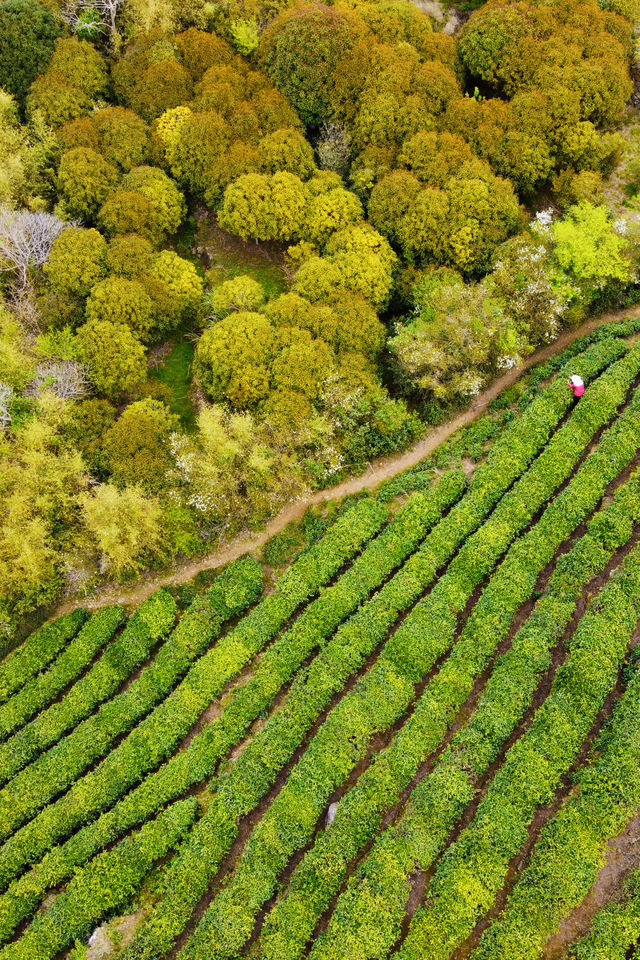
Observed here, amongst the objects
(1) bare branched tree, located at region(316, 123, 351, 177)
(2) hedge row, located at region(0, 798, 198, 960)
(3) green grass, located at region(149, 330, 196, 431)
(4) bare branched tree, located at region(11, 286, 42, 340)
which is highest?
(1) bare branched tree, located at region(316, 123, 351, 177)

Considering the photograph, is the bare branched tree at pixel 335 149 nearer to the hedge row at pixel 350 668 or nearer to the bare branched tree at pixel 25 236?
the bare branched tree at pixel 25 236

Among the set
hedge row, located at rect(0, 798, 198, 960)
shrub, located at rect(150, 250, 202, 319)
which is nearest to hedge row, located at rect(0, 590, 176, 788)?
hedge row, located at rect(0, 798, 198, 960)

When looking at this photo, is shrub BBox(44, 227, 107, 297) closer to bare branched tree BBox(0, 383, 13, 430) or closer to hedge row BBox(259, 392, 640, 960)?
bare branched tree BBox(0, 383, 13, 430)

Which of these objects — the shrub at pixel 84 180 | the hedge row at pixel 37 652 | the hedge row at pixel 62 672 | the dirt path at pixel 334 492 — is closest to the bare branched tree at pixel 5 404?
the dirt path at pixel 334 492

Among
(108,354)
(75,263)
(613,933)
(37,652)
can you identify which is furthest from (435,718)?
(75,263)

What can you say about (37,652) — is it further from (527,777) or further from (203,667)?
(527,777)

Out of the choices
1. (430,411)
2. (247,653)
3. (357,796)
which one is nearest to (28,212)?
(430,411)
